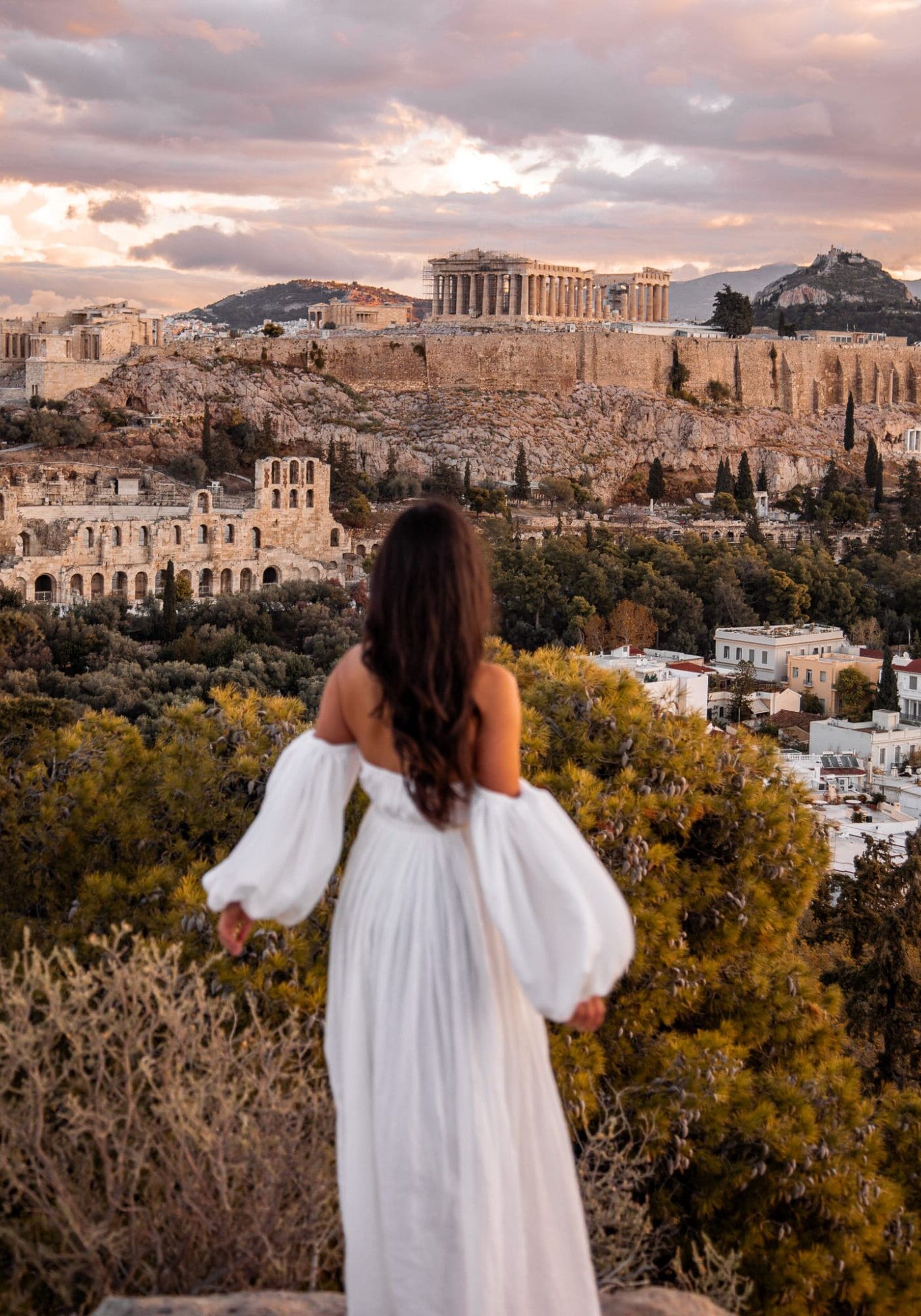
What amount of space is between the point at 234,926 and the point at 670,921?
8.96ft

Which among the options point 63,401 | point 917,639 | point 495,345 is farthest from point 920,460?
point 63,401

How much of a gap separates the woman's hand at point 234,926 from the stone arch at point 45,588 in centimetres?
2424

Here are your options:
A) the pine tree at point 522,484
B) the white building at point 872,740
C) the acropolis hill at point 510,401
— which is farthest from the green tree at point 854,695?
the acropolis hill at point 510,401

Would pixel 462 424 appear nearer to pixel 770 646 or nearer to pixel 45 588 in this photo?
pixel 770 646

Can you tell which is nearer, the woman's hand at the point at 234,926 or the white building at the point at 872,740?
the woman's hand at the point at 234,926

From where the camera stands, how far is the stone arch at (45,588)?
1021 inches

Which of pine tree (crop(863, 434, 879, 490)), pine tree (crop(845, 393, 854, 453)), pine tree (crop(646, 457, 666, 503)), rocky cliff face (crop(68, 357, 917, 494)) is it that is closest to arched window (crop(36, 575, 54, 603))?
rocky cliff face (crop(68, 357, 917, 494))

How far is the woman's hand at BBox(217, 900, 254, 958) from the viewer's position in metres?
2.44

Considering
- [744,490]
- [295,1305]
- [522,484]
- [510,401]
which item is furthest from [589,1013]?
[510,401]

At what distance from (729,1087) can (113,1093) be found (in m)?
2.14

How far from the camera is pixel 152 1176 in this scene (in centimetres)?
282

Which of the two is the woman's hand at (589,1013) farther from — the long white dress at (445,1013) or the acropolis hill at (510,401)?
the acropolis hill at (510,401)

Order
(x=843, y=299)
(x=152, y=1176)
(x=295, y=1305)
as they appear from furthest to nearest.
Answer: (x=843, y=299)
(x=152, y=1176)
(x=295, y=1305)

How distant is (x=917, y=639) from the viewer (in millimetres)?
29359
